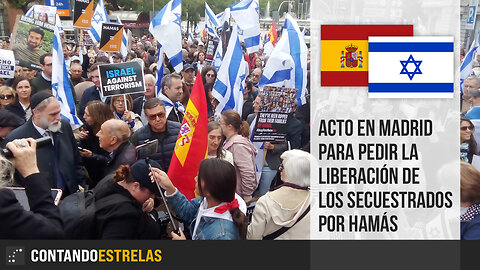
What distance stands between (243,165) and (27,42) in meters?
5.06

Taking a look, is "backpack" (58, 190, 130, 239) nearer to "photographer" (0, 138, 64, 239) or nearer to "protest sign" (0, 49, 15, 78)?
"photographer" (0, 138, 64, 239)

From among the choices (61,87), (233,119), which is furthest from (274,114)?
(61,87)

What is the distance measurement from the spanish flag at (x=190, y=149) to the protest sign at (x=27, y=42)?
469 cm

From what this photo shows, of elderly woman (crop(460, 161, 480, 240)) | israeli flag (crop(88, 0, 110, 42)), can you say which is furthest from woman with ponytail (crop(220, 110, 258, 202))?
israeli flag (crop(88, 0, 110, 42))

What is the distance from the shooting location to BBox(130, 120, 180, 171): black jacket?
4698mm

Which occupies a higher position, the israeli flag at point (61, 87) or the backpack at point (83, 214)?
the israeli flag at point (61, 87)

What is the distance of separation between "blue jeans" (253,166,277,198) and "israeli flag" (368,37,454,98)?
3.40 meters

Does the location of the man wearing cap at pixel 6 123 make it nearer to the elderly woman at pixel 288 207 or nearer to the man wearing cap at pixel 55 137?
the man wearing cap at pixel 55 137

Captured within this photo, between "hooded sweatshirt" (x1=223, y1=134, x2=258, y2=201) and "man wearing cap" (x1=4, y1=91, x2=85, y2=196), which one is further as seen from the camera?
"hooded sweatshirt" (x1=223, y1=134, x2=258, y2=201)

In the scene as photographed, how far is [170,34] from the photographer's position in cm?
844

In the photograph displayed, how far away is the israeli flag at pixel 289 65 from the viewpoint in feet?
21.6

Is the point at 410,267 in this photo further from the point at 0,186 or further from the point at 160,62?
the point at 160,62

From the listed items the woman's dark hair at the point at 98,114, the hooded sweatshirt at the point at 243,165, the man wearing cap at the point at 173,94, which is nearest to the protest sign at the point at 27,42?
the man wearing cap at the point at 173,94

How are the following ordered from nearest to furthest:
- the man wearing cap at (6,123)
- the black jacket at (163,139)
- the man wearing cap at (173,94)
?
the man wearing cap at (6,123)
the black jacket at (163,139)
the man wearing cap at (173,94)
